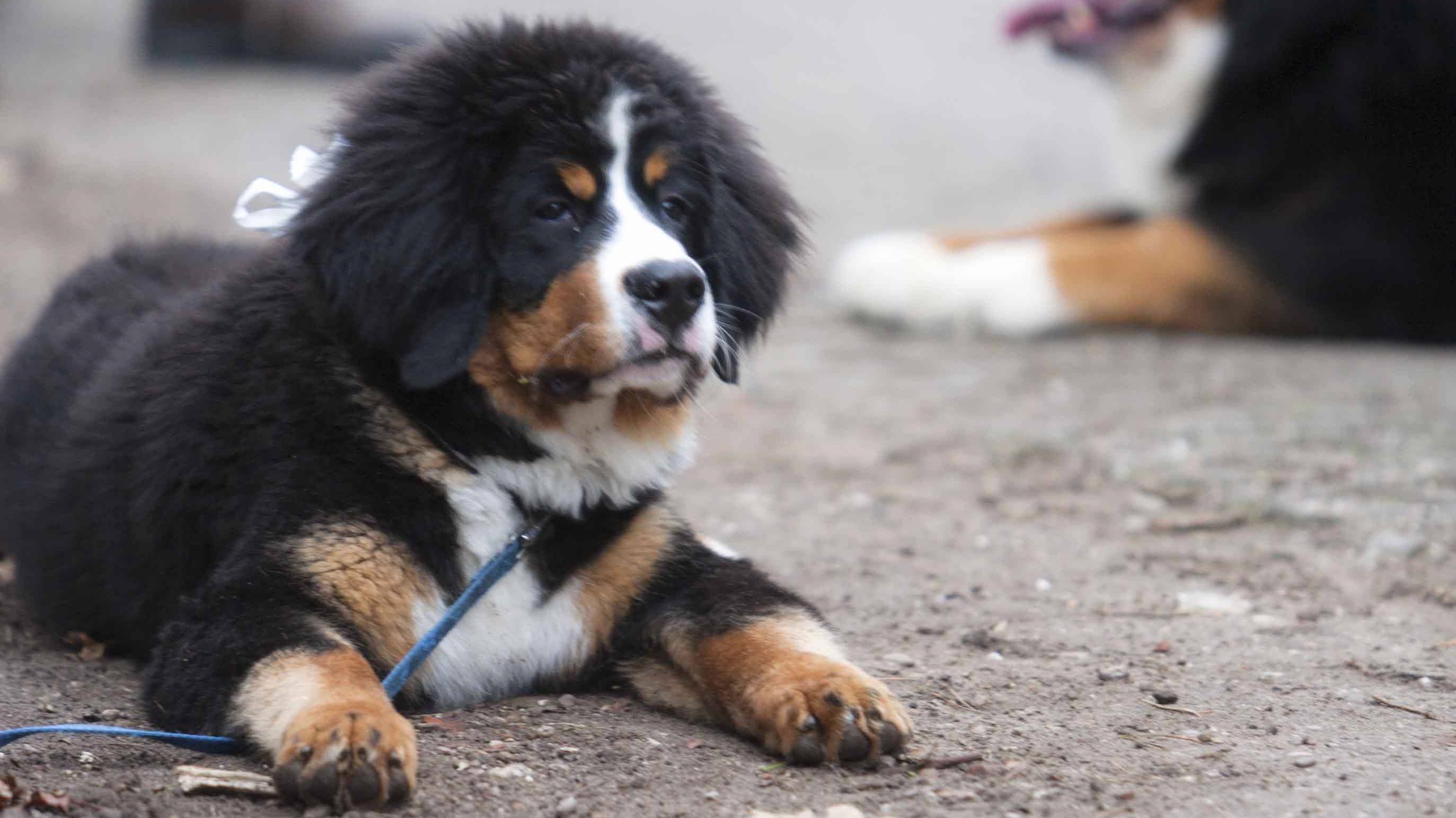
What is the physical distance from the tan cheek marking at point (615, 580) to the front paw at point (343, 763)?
834 mm

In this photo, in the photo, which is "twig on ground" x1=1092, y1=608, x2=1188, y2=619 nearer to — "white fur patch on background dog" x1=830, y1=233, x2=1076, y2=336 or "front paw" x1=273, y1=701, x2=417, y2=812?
"front paw" x1=273, y1=701, x2=417, y2=812

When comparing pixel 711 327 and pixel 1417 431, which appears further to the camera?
pixel 1417 431

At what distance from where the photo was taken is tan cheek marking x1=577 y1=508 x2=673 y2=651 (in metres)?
3.59

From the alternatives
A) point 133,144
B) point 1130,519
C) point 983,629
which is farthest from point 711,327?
point 133,144

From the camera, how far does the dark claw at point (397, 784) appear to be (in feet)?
8.98

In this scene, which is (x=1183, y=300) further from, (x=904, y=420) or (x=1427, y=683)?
(x=1427, y=683)

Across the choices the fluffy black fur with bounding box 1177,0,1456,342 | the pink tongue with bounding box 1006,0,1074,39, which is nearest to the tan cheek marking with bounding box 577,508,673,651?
the fluffy black fur with bounding box 1177,0,1456,342

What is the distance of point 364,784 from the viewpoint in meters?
2.72

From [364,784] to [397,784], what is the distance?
0.06 metres

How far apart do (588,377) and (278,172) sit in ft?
23.0

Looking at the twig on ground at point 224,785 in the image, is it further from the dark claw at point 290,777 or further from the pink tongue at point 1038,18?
the pink tongue at point 1038,18

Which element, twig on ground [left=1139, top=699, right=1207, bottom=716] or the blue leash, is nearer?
the blue leash

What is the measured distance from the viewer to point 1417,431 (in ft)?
19.8

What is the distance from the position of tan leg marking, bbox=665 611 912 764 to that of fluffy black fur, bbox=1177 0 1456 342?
4961 millimetres
